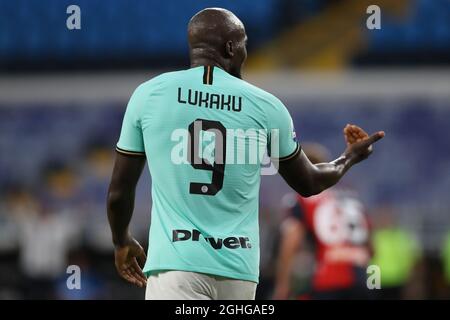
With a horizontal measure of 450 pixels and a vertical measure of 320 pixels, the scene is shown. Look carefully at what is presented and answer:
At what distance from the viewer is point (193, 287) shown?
3883mm

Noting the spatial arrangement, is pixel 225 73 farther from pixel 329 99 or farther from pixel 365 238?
pixel 329 99

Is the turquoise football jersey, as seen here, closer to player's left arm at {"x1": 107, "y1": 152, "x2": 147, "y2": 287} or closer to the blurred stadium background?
player's left arm at {"x1": 107, "y1": 152, "x2": 147, "y2": 287}

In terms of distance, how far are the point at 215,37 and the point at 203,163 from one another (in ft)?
1.66

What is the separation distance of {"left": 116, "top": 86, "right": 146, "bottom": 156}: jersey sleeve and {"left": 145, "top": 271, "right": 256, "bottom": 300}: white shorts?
49 centimetres

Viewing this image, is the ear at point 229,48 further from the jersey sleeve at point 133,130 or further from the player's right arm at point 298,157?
the jersey sleeve at point 133,130

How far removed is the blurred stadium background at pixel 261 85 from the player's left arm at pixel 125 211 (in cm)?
949

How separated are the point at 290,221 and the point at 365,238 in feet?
1.91

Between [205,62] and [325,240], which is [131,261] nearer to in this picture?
[205,62]

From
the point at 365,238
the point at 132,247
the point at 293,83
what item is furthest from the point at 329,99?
the point at 132,247

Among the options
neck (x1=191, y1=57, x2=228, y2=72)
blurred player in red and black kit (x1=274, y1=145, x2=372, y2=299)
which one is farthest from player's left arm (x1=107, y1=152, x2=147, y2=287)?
blurred player in red and black kit (x1=274, y1=145, x2=372, y2=299)

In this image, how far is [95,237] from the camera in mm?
12359

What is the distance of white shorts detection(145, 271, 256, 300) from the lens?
3.87 m

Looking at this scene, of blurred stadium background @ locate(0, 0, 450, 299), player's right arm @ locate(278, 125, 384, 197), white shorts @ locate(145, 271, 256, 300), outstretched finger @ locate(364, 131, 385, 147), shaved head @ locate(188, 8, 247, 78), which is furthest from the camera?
blurred stadium background @ locate(0, 0, 450, 299)
